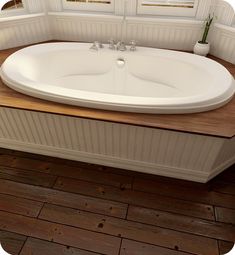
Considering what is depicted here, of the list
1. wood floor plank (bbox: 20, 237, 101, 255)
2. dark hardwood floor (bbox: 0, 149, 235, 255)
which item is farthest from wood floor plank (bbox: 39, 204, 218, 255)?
wood floor plank (bbox: 20, 237, 101, 255)

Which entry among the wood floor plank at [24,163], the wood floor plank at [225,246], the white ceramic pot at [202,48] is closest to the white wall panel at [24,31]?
the wood floor plank at [24,163]

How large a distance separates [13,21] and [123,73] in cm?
109

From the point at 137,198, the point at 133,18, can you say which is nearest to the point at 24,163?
the point at 137,198

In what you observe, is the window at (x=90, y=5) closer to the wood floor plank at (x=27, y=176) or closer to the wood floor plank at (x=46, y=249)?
the wood floor plank at (x=27, y=176)

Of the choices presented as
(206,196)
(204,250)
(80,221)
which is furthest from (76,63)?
(204,250)

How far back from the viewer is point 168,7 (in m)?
1.80

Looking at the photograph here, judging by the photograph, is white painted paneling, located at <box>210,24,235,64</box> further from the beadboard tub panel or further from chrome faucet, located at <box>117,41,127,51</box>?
the beadboard tub panel

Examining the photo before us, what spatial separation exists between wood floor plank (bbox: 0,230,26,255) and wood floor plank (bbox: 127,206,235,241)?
642mm

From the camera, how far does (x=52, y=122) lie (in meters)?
1.36

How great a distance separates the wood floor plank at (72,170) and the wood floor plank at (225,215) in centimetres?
59

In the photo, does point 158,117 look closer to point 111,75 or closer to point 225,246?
point 225,246

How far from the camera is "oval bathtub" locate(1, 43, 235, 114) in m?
1.24

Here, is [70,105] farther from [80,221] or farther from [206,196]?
[206,196]

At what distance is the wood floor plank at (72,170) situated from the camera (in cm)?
147
